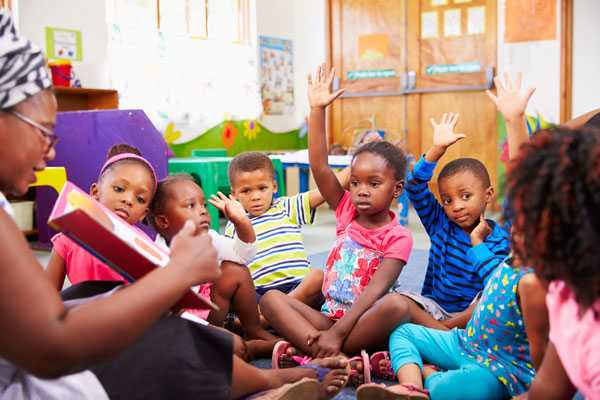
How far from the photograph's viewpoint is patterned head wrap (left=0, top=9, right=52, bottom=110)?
2.53 ft

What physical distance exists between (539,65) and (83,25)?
3459 millimetres

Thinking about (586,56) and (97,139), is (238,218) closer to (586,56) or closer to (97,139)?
(97,139)

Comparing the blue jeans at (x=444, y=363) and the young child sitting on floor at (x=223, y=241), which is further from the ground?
the young child sitting on floor at (x=223, y=241)

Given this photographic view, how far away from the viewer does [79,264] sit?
1.45 metres

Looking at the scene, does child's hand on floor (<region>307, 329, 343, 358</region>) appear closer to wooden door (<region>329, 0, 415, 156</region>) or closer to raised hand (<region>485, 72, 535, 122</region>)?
raised hand (<region>485, 72, 535, 122</region>)

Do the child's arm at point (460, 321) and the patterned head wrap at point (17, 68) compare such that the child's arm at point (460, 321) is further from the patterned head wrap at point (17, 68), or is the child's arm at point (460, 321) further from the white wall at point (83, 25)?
the white wall at point (83, 25)

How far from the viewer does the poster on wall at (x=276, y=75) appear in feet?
19.5

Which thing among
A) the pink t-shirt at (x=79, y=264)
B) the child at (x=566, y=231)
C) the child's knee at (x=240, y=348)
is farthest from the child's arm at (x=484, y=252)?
the pink t-shirt at (x=79, y=264)

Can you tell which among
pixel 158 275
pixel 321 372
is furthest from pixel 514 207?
pixel 321 372

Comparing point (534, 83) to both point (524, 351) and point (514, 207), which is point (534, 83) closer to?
point (524, 351)

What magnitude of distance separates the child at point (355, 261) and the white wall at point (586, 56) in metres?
3.78

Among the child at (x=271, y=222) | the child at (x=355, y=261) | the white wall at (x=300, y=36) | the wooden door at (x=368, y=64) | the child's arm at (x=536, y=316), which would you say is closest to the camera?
the child's arm at (x=536, y=316)

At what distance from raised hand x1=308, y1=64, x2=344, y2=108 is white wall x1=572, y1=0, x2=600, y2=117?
381cm

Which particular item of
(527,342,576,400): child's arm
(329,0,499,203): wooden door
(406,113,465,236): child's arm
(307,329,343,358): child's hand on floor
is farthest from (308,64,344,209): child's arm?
(329,0,499,203): wooden door
